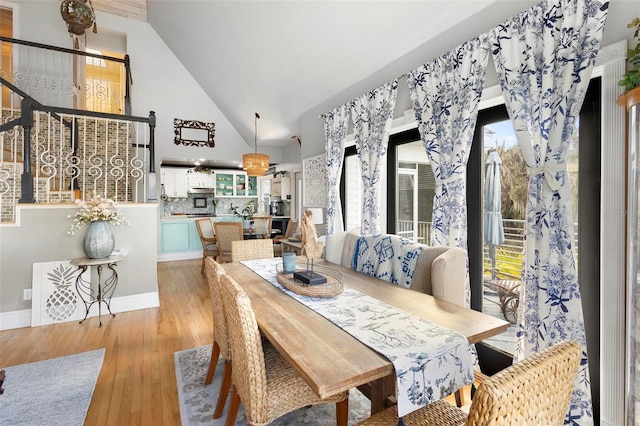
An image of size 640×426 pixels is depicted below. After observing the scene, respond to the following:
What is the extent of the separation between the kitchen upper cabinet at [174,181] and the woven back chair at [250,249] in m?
5.50

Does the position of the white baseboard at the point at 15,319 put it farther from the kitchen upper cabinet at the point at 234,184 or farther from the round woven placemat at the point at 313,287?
the kitchen upper cabinet at the point at 234,184

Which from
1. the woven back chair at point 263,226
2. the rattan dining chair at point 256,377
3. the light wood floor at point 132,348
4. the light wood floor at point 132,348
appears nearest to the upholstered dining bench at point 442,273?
the light wood floor at point 132,348

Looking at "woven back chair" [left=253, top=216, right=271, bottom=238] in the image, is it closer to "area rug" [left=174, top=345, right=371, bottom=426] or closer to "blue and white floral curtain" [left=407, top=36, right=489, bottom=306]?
"area rug" [left=174, top=345, right=371, bottom=426]

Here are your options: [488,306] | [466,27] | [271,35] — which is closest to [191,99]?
[271,35]

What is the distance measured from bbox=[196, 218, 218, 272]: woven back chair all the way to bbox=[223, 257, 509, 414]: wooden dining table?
148 inches

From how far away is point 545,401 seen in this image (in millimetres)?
773

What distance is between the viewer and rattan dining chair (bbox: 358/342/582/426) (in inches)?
25.7

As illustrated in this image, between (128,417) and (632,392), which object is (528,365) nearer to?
(632,392)

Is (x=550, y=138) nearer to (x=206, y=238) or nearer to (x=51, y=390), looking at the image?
(x=51, y=390)

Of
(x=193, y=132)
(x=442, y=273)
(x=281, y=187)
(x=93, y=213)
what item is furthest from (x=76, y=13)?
(x=281, y=187)

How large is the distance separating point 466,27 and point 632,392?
2.33 metres

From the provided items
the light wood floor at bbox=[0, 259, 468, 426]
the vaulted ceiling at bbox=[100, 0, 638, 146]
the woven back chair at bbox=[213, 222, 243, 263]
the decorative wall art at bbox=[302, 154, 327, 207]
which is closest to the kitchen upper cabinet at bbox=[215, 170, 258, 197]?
the vaulted ceiling at bbox=[100, 0, 638, 146]

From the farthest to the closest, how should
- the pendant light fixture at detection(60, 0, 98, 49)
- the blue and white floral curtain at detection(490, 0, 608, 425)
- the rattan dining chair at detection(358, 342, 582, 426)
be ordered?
the pendant light fixture at detection(60, 0, 98, 49)
the blue and white floral curtain at detection(490, 0, 608, 425)
the rattan dining chair at detection(358, 342, 582, 426)

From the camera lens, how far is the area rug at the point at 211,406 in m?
1.89
